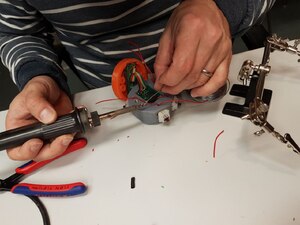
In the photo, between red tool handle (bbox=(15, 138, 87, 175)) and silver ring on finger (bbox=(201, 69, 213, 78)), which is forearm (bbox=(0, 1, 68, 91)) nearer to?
red tool handle (bbox=(15, 138, 87, 175))

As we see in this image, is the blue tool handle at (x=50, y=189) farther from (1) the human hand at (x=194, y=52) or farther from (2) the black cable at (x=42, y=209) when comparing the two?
(1) the human hand at (x=194, y=52)

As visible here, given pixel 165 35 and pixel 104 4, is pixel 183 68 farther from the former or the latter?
pixel 104 4

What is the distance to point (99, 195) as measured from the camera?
0.47m

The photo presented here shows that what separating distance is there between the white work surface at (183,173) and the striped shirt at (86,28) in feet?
0.55

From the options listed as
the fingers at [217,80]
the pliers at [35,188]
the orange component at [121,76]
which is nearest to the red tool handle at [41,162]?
the pliers at [35,188]

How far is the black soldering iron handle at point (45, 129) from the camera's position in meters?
0.47

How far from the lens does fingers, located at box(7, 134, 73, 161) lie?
47cm

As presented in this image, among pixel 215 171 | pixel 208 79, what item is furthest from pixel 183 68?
pixel 215 171

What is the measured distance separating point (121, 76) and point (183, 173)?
20 cm

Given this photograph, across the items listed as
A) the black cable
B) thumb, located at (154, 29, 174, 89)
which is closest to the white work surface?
the black cable

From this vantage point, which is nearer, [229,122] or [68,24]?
[229,122]

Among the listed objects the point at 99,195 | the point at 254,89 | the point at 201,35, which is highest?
the point at 201,35

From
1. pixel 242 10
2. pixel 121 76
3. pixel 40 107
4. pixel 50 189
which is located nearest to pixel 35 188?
pixel 50 189

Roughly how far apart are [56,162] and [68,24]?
12.4 inches
